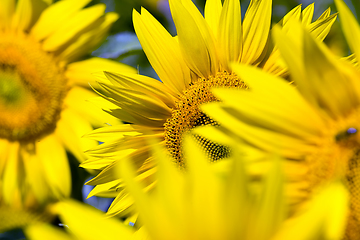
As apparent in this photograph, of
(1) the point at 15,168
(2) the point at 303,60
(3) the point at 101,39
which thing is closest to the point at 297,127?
(2) the point at 303,60

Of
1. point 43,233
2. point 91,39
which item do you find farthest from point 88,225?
point 91,39

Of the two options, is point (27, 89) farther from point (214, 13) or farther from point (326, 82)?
point (326, 82)

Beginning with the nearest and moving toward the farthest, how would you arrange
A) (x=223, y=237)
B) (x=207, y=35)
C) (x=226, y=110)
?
(x=223, y=237)
(x=226, y=110)
(x=207, y=35)

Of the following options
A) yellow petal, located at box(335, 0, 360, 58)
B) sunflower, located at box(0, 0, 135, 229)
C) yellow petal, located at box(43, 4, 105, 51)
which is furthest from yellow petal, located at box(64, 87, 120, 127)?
yellow petal, located at box(335, 0, 360, 58)

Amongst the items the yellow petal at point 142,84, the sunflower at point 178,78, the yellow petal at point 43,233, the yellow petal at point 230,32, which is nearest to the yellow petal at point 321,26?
the sunflower at point 178,78

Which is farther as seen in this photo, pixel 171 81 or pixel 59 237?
pixel 171 81

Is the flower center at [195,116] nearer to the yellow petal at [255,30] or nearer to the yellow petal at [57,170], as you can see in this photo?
the yellow petal at [255,30]

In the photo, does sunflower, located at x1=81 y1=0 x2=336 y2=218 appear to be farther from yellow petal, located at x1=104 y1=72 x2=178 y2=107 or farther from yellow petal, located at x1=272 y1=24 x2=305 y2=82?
yellow petal, located at x1=272 y1=24 x2=305 y2=82

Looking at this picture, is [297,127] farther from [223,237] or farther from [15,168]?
[15,168]
